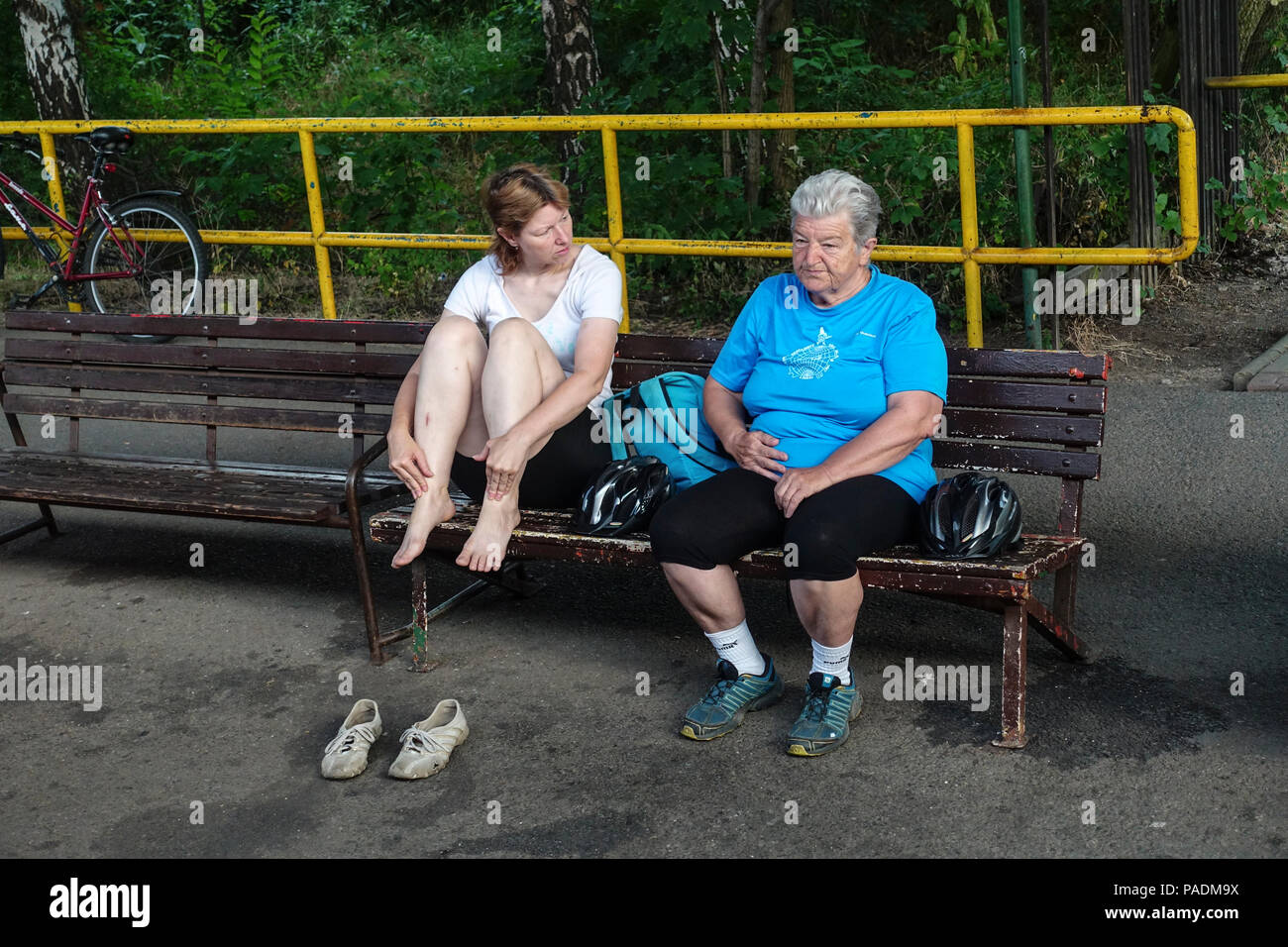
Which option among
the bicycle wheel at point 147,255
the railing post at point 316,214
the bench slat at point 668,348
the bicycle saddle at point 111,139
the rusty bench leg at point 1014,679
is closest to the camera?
the rusty bench leg at point 1014,679

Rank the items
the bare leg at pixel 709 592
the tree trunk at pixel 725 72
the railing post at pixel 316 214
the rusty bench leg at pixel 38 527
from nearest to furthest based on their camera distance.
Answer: the bare leg at pixel 709 592 → the rusty bench leg at pixel 38 527 → the railing post at pixel 316 214 → the tree trunk at pixel 725 72

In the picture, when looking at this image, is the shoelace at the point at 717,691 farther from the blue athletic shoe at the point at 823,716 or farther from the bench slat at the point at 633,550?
the bench slat at the point at 633,550

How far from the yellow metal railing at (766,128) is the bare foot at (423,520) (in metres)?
2.40

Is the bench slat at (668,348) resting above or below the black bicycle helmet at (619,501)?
above

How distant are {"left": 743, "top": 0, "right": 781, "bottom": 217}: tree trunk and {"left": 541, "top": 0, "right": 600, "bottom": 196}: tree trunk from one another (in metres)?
1.33

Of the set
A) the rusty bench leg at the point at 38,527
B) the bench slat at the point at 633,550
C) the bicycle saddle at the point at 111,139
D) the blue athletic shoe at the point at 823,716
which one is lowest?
the blue athletic shoe at the point at 823,716

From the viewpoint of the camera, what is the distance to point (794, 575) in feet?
12.6

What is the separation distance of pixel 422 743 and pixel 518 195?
68.1 inches

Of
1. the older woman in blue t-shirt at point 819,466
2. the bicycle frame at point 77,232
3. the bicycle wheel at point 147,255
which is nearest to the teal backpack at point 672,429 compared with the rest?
the older woman in blue t-shirt at point 819,466

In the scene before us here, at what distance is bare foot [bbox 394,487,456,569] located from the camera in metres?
4.39

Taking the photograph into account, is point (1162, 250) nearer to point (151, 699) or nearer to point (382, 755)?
point (382, 755)

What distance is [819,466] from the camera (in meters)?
4.01

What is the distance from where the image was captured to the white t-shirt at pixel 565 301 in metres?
4.62
